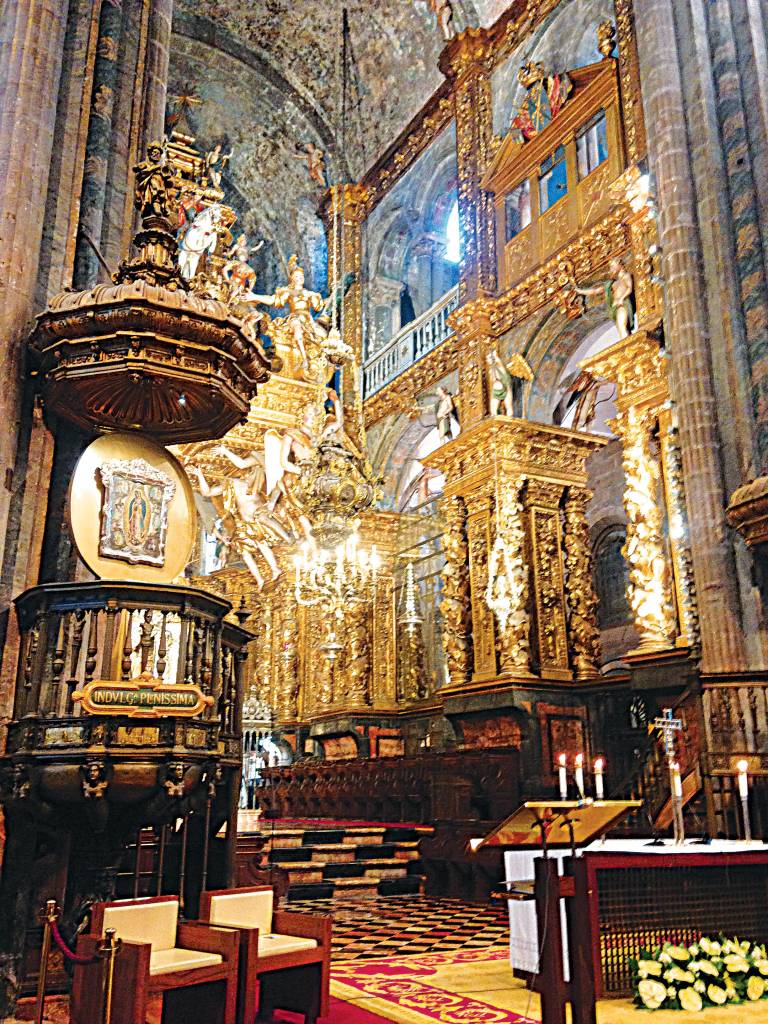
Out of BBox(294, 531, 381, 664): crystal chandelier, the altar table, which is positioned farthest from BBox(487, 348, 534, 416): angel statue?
the altar table

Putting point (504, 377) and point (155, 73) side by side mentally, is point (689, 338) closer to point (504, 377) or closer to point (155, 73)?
point (504, 377)

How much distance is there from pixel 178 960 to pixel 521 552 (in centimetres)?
835

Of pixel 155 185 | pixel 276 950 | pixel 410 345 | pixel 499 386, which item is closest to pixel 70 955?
pixel 276 950

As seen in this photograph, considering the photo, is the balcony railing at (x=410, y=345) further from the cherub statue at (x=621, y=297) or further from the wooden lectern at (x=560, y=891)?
the wooden lectern at (x=560, y=891)

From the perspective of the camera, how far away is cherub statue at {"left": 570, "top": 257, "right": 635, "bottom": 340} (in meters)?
10.2

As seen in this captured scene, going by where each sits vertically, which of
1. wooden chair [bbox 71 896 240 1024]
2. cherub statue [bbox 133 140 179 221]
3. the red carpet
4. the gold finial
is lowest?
the red carpet

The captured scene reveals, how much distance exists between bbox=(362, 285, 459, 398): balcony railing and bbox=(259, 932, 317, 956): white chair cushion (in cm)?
1088

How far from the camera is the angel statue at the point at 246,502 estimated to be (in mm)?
14523

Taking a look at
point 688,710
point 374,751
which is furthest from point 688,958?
point 374,751

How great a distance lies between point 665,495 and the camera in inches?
377

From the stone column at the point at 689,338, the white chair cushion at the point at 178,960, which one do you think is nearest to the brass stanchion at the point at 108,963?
the white chair cushion at the point at 178,960

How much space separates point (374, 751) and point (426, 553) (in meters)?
3.20

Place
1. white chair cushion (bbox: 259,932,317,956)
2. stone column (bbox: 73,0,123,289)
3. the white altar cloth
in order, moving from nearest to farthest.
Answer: white chair cushion (bbox: 259,932,317,956) → the white altar cloth → stone column (bbox: 73,0,123,289)

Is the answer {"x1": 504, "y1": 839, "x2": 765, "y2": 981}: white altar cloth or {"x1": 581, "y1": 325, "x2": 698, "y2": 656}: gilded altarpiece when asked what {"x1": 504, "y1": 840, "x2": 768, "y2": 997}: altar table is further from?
{"x1": 581, "y1": 325, "x2": 698, "y2": 656}: gilded altarpiece
